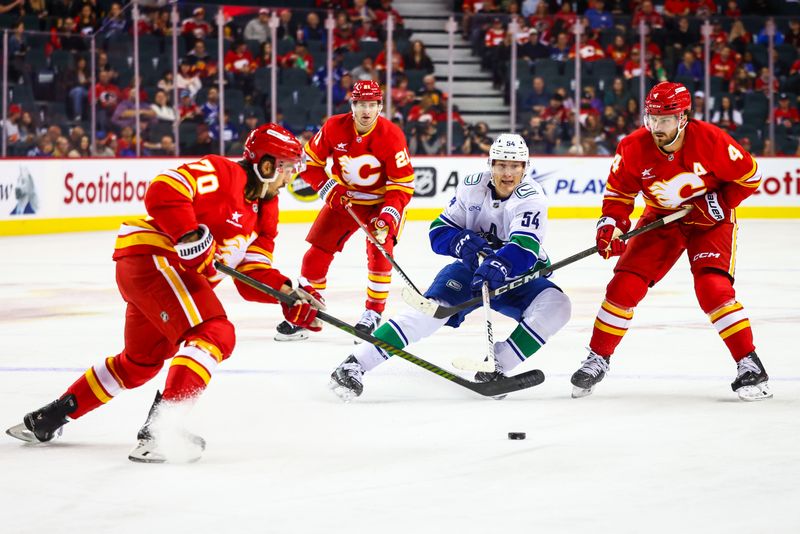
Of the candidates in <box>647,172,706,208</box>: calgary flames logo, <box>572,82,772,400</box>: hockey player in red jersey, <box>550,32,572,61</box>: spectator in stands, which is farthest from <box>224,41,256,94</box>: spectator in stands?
<box>647,172,706,208</box>: calgary flames logo

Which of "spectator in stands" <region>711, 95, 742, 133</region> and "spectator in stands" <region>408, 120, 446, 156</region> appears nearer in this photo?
"spectator in stands" <region>408, 120, 446, 156</region>

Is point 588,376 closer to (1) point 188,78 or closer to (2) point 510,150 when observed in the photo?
(2) point 510,150

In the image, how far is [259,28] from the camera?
12.7 metres

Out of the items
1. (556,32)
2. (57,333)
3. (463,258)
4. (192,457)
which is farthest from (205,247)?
(556,32)

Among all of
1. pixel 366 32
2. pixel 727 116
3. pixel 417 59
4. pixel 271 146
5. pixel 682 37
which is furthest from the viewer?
pixel 682 37

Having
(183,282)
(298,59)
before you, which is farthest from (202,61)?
(183,282)

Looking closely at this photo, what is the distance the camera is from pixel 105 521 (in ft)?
9.81

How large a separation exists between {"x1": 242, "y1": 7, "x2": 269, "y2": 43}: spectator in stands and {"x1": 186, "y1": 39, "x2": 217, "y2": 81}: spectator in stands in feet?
1.40

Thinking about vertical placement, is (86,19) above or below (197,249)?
above

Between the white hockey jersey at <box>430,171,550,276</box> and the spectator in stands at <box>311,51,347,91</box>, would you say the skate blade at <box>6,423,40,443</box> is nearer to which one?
the white hockey jersey at <box>430,171,550,276</box>

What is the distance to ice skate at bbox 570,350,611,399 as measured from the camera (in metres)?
4.62

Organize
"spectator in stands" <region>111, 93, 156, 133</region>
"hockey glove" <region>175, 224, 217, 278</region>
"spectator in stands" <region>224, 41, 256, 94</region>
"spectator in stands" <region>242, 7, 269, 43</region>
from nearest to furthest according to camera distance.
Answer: "hockey glove" <region>175, 224, 217, 278</region>, "spectator in stands" <region>111, 93, 156, 133</region>, "spectator in stands" <region>224, 41, 256, 94</region>, "spectator in stands" <region>242, 7, 269, 43</region>

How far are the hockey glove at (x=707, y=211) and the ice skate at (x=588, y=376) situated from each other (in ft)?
2.08

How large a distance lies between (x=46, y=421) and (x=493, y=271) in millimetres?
1626
